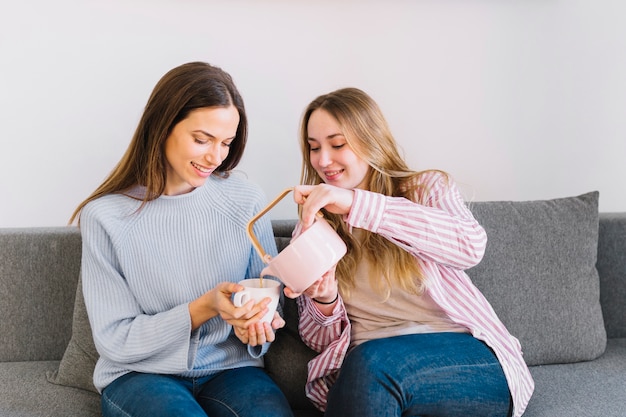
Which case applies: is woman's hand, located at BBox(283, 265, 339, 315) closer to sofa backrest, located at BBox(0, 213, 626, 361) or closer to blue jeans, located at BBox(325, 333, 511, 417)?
blue jeans, located at BBox(325, 333, 511, 417)

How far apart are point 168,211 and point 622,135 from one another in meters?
1.52

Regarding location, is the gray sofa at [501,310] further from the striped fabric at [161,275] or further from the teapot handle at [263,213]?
the teapot handle at [263,213]

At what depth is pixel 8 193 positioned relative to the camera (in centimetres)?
198

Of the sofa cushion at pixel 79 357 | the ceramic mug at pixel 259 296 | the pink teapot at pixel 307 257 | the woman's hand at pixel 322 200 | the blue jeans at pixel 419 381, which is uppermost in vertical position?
the woman's hand at pixel 322 200

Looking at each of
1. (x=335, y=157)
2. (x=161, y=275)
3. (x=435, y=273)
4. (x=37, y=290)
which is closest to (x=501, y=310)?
(x=435, y=273)

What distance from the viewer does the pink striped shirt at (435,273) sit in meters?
1.43

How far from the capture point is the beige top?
155cm

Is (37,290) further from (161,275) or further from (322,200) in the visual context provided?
(322,200)

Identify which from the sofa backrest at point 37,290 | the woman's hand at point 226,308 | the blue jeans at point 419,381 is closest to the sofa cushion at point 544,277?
the blue jeans at point 419,381

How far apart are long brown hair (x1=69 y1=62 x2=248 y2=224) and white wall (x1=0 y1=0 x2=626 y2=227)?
433 mm

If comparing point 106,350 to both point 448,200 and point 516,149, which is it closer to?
point 448,200

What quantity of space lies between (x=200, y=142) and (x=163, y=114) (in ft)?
0.34

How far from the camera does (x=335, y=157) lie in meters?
1.59

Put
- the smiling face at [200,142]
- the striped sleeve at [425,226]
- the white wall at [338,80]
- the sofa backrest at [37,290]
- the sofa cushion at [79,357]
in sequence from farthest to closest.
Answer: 1. the white wall at [338,80]
2. the sofa backrest at [37,290]
3. the sofa cushion at [79,357]
4. the smiling face at [200,142]
5. the striped sleeve at [425,226]
